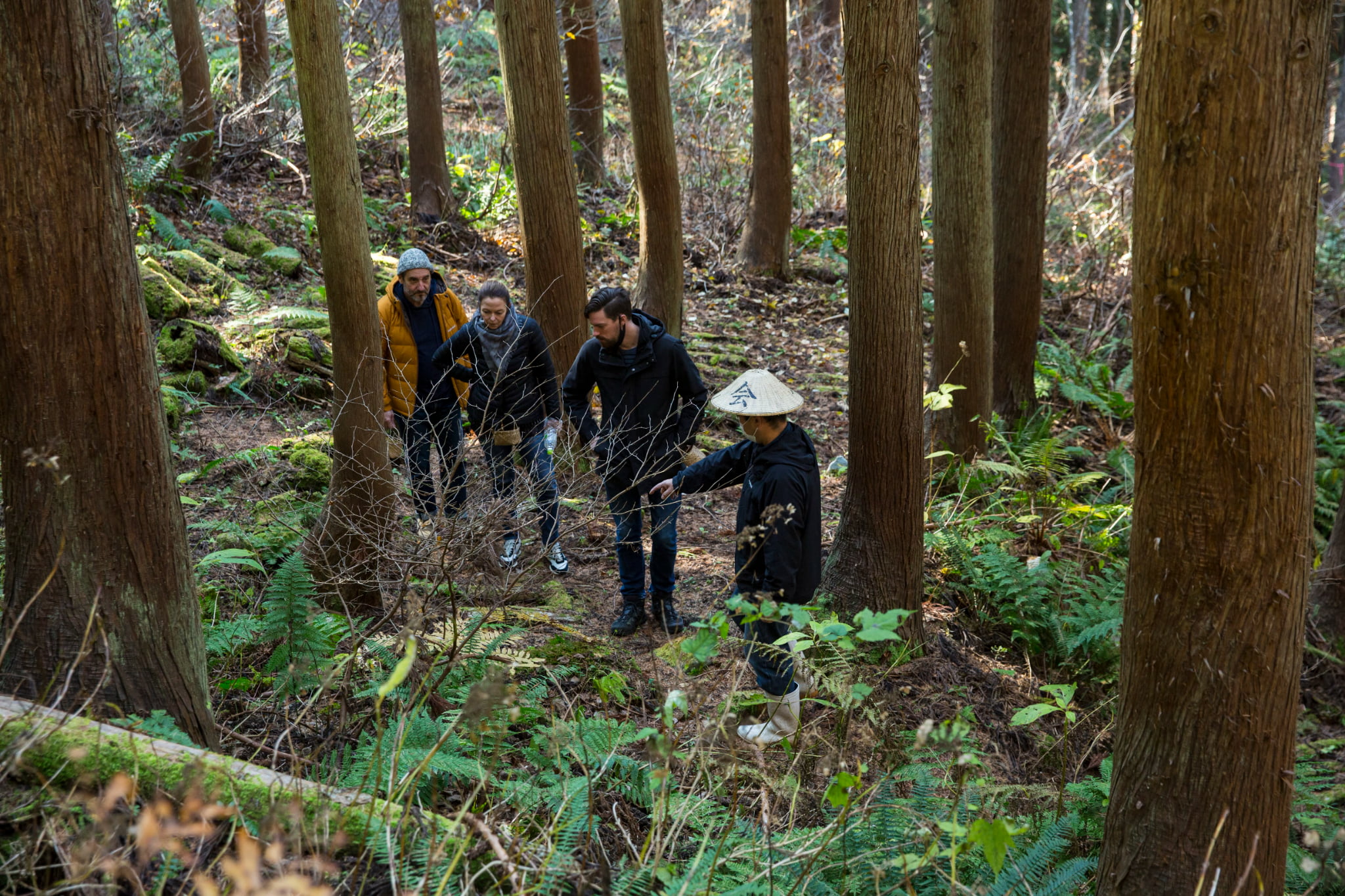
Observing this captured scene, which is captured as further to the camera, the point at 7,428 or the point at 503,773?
the point at 503,773

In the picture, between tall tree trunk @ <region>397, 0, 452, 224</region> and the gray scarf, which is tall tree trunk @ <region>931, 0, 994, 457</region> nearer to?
the gray scarf

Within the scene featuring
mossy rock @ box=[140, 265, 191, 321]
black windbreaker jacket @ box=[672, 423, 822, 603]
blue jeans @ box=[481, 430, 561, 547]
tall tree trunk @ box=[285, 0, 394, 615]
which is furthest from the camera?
mossy rock @ box=[140, 265, 191, 321]

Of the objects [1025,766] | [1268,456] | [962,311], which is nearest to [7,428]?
[1268,456]

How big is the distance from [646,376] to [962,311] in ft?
12.8

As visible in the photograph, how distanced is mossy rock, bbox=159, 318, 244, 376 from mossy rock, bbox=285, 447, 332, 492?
6.08 feet

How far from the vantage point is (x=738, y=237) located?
14.9 metres

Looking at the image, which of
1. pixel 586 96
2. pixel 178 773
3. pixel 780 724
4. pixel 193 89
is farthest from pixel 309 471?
pixel 586 96

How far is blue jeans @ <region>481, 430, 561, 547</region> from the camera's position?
590cm

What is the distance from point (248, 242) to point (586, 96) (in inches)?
262

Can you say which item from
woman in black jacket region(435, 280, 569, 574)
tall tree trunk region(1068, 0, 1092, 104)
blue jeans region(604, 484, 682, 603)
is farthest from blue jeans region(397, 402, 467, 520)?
tall tree trunk region(1068, 0, 1092, 104)

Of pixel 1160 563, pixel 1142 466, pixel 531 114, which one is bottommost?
pixel 1160 563

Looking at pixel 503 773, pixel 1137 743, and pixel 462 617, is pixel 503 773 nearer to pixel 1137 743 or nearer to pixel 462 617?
pixel 462 617

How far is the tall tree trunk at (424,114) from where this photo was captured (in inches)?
499

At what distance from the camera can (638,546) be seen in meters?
6.11
